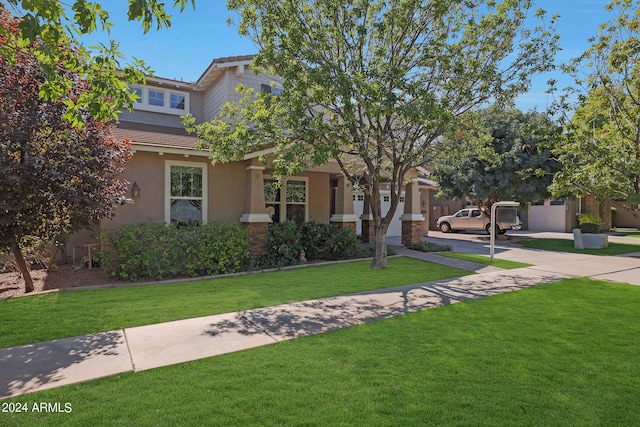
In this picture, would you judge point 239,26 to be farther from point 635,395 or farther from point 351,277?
point 635,395

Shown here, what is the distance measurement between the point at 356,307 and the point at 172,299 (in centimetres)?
342

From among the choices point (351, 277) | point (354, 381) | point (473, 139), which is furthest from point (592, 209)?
point (354, 381)

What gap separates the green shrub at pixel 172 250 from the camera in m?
8.62

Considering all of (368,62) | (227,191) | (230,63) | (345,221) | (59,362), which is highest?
(230,63)

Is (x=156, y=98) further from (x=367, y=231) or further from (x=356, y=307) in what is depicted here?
(x=356, y=307)

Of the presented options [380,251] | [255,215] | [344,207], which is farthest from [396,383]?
[344,207]

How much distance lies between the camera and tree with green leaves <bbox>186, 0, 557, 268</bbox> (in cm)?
806

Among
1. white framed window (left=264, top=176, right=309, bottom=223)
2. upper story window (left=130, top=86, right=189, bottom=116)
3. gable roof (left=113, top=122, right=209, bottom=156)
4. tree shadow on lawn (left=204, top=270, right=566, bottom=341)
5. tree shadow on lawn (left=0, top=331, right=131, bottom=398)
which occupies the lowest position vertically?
tree shadow on lawn (left=0, top=331, right=131, bottom=398)

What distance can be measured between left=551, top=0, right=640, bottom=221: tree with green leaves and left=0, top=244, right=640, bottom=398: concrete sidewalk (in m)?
2.89

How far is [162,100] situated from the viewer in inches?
577

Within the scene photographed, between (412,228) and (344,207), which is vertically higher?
(344,207)

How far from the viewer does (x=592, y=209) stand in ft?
85.4

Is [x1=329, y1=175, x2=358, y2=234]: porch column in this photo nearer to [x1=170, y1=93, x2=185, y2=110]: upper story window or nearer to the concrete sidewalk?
the concrete sidewalk

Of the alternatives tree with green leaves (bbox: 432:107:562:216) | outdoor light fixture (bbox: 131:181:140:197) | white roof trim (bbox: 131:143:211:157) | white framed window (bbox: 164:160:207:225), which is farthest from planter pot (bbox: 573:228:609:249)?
outdoor light fixture (bbox: 131:181:140:197)
